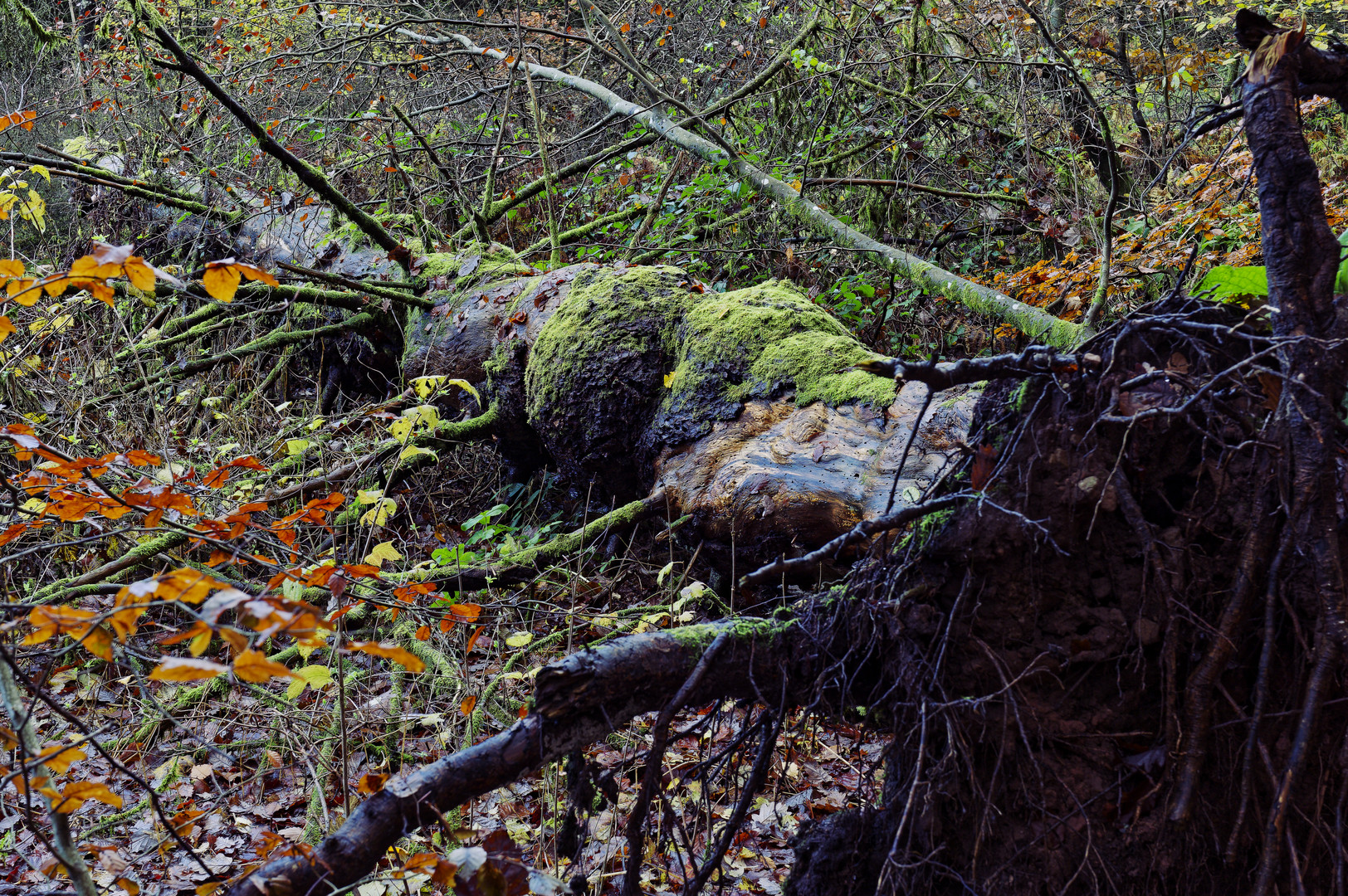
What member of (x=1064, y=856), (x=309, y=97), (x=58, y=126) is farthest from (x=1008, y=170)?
(x=58, y=126)

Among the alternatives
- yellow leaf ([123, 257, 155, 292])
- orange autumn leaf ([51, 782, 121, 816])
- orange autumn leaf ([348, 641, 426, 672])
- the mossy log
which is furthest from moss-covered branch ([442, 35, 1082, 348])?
orange autumn leaf ([51, 782, 121, 816])

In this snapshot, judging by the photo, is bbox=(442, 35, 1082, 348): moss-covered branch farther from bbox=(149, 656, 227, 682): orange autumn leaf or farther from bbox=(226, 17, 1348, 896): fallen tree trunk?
bbox=(149, 656, 227, 682): orange autumn leaf

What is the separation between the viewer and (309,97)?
908cm

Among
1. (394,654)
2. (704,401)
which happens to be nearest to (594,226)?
(704,401)

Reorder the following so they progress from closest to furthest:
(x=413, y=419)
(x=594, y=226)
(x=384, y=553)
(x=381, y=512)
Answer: (x=384, y=553)
(x=413, y=419)
(x=381, y=512)
(x=594, y=226)

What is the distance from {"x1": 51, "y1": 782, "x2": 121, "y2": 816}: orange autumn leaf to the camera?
141cm

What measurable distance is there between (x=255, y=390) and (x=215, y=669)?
488 cm

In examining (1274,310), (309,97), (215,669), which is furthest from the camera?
(309,97)

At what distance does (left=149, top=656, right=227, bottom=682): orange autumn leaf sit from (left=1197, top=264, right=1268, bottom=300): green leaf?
2050mm

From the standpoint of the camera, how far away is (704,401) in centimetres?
340

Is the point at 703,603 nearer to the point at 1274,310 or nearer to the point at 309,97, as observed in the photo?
the point at 1274,310

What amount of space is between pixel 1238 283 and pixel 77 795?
8.58ft

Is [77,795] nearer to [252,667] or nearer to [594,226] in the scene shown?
[252,667]

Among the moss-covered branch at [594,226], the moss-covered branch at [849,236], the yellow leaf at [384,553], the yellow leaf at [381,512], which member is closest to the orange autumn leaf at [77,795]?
the yellow leaf at [384,553]
